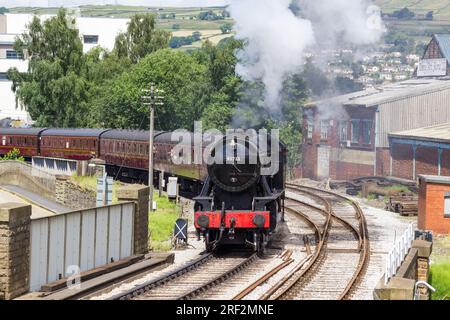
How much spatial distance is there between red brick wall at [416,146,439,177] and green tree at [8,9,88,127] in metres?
27.2

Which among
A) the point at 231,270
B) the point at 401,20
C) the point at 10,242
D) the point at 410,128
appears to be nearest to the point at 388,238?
the point at 231,270

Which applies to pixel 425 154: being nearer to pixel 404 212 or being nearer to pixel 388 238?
pixel 404 212

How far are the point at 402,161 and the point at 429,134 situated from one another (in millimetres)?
2953

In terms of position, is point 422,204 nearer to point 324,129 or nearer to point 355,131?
point 355,131

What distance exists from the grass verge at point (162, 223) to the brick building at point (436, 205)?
29.3 feet

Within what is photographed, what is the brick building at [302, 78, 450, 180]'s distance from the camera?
51.8m

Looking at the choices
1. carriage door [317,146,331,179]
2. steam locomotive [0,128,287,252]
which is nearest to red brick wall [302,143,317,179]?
carriage door [317,146,331,179]

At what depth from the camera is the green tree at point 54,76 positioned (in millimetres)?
64562

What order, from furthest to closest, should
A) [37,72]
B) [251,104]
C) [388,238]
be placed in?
[37,72]
[251,104]
[388,238]

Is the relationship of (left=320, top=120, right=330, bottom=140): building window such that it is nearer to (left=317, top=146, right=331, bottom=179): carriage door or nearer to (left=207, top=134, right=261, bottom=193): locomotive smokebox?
(left=317, top=146, right=331, bottom=179): carriage door

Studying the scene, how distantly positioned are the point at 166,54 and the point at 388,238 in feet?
129

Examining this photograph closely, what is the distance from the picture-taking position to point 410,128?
2055 inches

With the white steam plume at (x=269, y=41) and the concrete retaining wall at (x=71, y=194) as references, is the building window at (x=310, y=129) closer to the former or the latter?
the white steam plume at (x=269, y=41)

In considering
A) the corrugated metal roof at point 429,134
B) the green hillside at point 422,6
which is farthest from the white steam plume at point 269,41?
the green hillside at point 422,6
